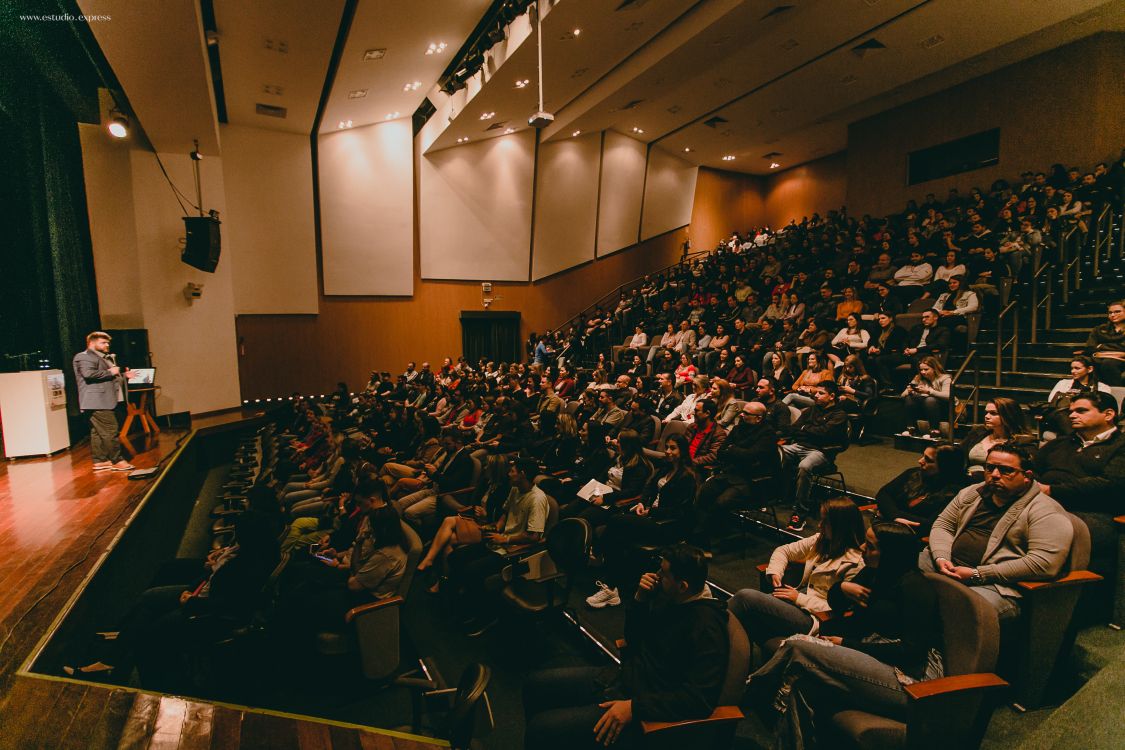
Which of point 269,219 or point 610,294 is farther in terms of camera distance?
point 610,294

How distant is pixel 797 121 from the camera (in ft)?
42.2

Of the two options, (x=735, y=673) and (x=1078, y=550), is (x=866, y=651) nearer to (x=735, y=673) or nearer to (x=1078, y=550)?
(x=735, y=673)

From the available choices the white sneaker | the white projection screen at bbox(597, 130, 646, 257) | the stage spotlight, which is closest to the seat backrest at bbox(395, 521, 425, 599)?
the white sneaker

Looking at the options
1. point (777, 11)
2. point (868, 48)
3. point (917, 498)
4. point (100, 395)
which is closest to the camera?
point (917, 498)

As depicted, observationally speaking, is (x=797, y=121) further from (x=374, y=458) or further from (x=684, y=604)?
(x=684, y=604)

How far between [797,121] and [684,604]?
46.0ft

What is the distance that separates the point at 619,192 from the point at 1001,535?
13918 millimetres

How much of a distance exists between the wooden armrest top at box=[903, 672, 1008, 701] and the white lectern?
288 inches

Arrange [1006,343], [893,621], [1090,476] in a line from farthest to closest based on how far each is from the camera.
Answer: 1. [1006,343]
2. [1090,476]
3. [893,621]

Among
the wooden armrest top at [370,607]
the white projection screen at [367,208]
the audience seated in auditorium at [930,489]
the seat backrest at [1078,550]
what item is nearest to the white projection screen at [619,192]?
the white projection screen at [367,208]

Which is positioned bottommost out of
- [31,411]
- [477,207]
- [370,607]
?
[370,607]

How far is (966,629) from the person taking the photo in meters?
1.88

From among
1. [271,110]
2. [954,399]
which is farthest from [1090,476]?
[271,110]

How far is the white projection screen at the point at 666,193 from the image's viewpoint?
51.5 feet
